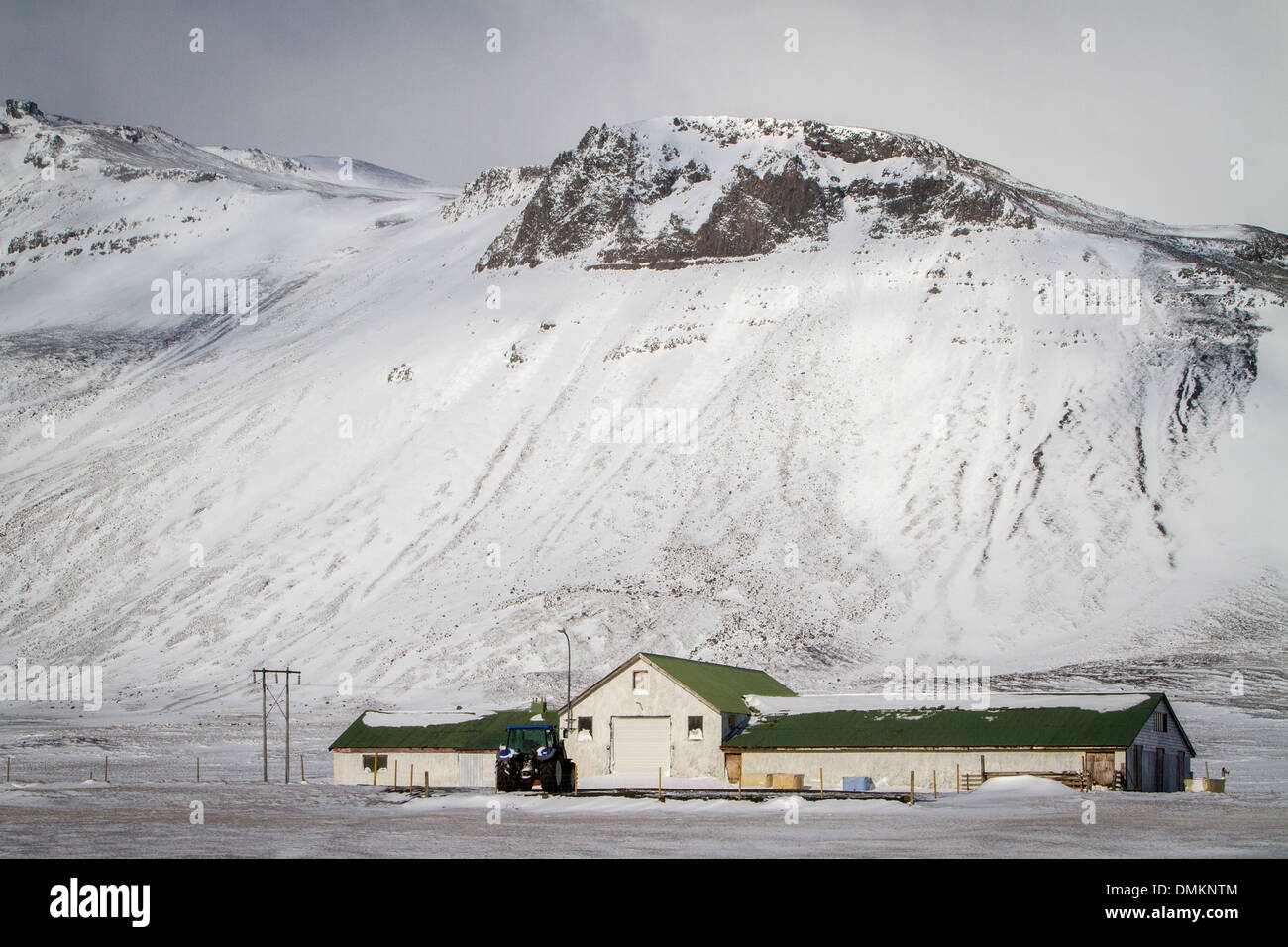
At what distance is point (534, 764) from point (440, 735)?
14.1m

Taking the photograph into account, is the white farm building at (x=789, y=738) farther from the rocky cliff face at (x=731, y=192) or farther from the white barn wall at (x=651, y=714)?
the rocky cliff face at (x=731, y=192)

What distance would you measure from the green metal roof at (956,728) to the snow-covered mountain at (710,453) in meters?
43.7

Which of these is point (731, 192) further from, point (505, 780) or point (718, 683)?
point (505, 780)

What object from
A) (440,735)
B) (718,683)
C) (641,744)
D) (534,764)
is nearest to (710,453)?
(718,683)

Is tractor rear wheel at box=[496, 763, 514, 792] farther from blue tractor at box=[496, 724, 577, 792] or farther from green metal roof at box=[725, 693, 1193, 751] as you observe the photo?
green metal roof at box=[725, 693, 1193, 751]

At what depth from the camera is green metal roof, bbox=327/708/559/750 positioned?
185ft

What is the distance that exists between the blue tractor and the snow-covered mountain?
4915cm

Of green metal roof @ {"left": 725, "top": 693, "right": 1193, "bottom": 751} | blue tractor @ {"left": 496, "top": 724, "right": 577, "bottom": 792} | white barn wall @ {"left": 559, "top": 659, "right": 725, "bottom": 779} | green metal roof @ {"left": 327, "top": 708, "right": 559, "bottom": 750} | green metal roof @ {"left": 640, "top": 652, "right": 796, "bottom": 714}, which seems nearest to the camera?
blue tractor @ {"left": 496, "top": 724, "right": 577, "bottom": 792}

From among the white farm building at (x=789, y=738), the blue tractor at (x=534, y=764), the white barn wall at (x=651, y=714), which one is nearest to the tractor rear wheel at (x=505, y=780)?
the blue tractor at (x=534, y=764)

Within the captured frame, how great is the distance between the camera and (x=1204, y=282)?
13925 centimetres

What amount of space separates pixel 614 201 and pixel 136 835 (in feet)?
503

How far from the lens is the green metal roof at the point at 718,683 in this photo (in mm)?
53906

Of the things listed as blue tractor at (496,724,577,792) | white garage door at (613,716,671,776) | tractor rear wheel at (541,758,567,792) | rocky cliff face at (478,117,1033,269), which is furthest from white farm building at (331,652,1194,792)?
rocky cliff face at (478,117,1033,269)
